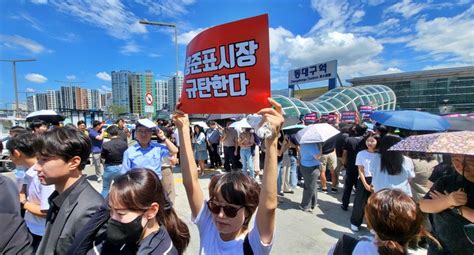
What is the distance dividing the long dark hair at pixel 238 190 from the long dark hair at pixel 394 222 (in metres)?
0.73

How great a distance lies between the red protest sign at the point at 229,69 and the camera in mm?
1777

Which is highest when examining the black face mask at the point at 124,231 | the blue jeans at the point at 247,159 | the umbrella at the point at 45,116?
the umbrella at the point at 45,116

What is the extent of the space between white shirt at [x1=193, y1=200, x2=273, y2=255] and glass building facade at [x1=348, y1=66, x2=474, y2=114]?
5213cm

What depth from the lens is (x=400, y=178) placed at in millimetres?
3465

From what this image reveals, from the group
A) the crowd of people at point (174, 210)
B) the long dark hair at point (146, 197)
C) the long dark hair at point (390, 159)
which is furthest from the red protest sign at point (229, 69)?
the long dark hair at point (390, 159)

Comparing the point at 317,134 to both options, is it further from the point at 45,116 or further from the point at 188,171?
the point at 45,116

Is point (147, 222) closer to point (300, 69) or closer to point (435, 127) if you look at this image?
point (435, 127)

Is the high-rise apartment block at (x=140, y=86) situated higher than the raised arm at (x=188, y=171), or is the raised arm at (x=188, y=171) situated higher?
the high-rise apartment block at (x=140, y=86)

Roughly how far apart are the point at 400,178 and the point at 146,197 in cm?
352

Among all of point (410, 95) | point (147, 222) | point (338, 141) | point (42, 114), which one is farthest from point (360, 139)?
point (410, 95)

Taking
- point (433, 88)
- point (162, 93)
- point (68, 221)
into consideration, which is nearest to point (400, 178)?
point (68, 221)

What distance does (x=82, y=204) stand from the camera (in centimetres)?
165

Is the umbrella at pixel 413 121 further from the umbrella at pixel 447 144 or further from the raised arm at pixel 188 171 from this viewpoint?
the raised arm at pixel 188 171

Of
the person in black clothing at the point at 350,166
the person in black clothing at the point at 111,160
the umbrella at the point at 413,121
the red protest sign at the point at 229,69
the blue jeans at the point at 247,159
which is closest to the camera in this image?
the red protest sign at the point at 229,69
